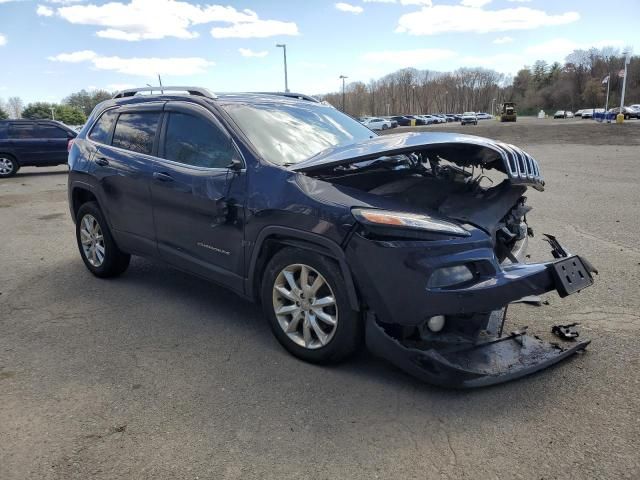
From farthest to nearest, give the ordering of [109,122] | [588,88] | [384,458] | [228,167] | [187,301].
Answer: [588,88]
[109,122]
[187,301]
[228,167]
[384,458]

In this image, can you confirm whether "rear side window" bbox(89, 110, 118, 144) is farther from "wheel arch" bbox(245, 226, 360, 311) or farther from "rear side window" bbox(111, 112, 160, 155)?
"wheel arch" bbox(245, 226, 360, 311)

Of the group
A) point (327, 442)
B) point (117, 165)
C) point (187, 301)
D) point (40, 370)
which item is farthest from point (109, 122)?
point (327, 442)

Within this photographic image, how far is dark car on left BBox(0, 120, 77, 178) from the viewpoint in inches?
645

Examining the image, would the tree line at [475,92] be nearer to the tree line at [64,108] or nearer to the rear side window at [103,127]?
the tree line at [64,108]

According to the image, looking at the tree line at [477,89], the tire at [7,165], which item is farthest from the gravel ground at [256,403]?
the tree line at [477,89]

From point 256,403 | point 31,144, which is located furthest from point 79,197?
point 31,144

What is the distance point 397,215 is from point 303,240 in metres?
0.68

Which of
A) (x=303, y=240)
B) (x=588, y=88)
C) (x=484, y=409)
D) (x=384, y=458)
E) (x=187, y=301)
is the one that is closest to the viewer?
(x=384, y=458)

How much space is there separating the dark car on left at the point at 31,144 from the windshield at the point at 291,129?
48.2ft

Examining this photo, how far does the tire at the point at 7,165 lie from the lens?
53.9 feet

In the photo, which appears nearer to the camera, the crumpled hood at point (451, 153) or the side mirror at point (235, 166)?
the crumpled hood at point (451, 153)

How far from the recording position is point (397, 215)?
10.0ft

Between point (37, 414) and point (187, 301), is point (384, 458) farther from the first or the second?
point (187, 301)

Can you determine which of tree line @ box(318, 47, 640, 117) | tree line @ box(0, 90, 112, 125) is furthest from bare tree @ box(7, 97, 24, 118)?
tree line @ box(318, 47, 640, 117)
